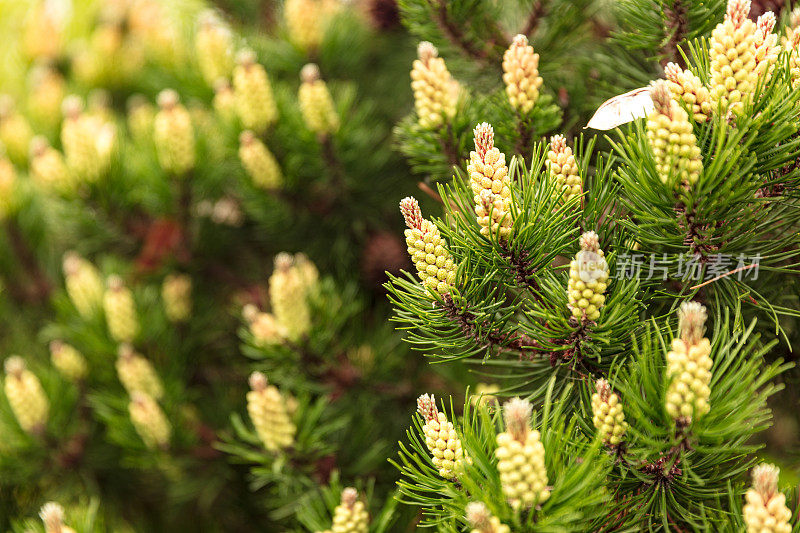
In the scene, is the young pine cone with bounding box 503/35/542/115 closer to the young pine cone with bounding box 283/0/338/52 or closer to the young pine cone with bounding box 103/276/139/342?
the young pine cone with bounding box 283/0/338/52

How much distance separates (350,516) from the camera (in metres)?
0.46

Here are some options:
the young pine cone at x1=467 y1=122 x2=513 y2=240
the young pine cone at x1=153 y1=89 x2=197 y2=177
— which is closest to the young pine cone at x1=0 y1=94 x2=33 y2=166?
the young pine cone at x1=153 y1=89 x2=197 y2=177

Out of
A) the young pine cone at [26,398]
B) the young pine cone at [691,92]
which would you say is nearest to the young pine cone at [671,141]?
the young pine cone at [691,92]

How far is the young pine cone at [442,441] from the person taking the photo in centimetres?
38

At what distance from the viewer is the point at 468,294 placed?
1.30ft

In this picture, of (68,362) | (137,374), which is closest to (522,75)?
(137,374)

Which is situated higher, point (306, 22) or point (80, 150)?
point (306, 22)

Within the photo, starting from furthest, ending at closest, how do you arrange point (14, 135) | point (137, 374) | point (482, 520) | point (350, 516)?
1. point (14, 135)
2. point (137, 374)
3. point (350, 516)
4. point (482, 520)

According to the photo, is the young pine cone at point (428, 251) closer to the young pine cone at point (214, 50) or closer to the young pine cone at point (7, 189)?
the young pine cone at point (214, 50)

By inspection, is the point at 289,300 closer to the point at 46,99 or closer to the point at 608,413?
the point at 608,413

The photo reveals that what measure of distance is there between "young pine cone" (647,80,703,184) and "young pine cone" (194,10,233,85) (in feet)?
2.07

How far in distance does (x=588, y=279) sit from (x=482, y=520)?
144 millimetres

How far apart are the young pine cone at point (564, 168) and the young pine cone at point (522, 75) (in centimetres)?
8

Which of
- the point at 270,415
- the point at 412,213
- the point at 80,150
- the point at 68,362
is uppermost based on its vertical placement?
the point at 412,213
